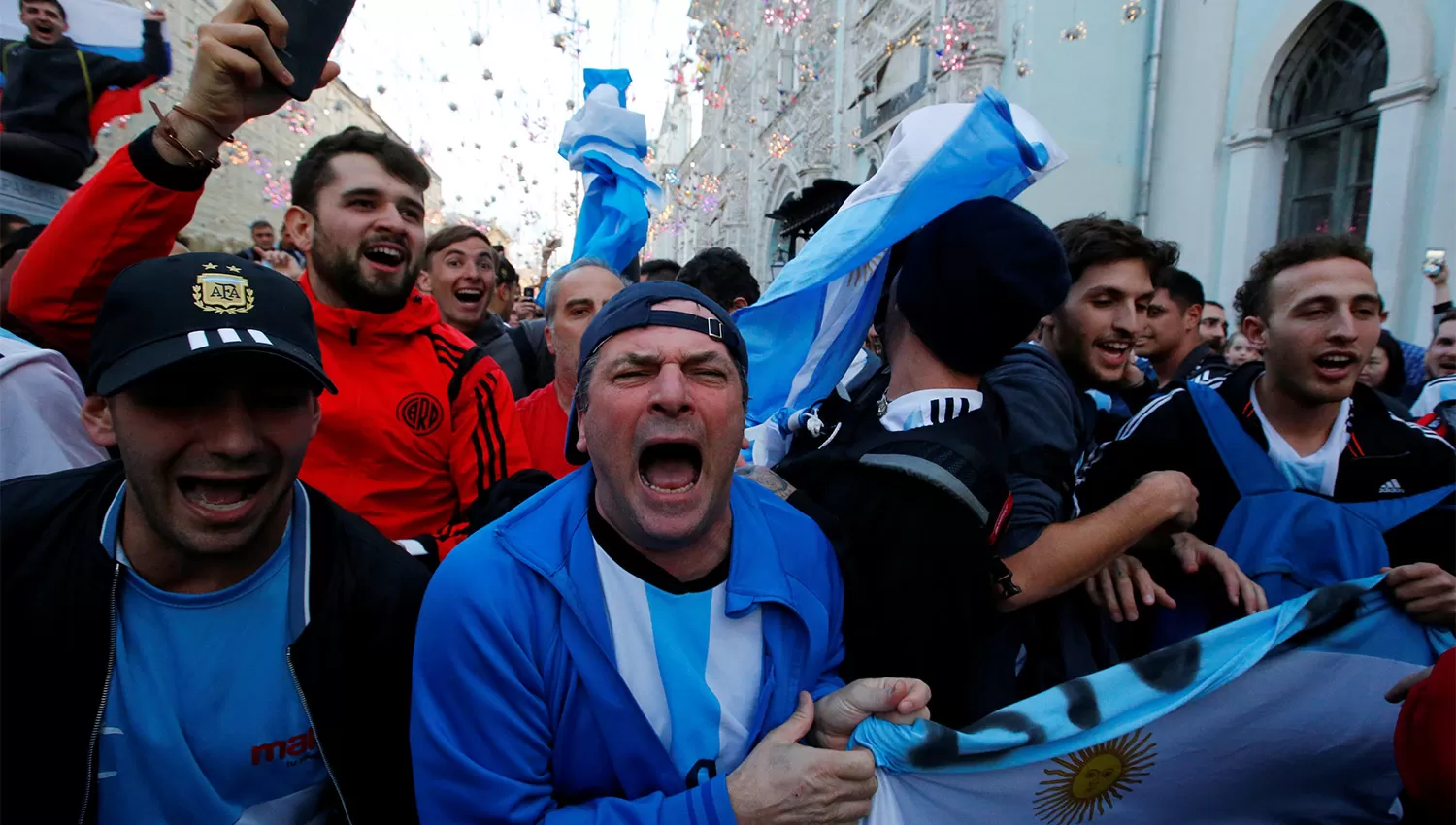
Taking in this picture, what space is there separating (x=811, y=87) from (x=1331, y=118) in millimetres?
Answer: 11831

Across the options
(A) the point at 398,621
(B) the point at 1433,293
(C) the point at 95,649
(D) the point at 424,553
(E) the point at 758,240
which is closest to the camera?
(C) the point at 95,649

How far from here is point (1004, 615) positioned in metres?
1.81

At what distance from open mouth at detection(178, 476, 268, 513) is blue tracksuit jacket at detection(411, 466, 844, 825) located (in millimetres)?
420

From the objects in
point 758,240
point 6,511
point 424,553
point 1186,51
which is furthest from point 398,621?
point 758,240

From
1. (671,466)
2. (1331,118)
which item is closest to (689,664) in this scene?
(671,466)

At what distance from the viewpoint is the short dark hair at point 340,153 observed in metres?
2.47

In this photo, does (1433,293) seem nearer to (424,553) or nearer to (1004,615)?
(1004,615)

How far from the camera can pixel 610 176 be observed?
15.6 ft

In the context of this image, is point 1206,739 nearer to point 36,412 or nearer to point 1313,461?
point 1313,461

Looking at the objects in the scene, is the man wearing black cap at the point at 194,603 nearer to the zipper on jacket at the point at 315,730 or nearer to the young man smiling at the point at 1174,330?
the zipper on jacket at the point at 315,730

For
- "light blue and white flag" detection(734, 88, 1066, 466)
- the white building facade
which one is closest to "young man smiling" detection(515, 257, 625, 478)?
"light blue and white flag" detection(734, 88, 1066, 466)

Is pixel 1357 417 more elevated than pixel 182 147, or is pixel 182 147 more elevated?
pixel 182 147

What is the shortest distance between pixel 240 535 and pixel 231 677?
0.93 feet

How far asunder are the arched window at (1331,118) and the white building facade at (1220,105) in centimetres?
1
